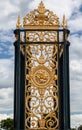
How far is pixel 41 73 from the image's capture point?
1073 centimetres

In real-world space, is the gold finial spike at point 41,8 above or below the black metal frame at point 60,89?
above

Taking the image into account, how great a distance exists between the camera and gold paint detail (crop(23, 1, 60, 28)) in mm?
10820

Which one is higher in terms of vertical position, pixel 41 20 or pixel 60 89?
pixel 41 20

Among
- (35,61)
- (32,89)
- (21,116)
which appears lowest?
(21,116)

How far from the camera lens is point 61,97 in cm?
1073

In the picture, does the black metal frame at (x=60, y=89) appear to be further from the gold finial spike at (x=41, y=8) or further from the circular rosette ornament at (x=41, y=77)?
the gold finial spike at (x=41, y=8)

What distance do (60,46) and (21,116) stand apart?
2.19 m

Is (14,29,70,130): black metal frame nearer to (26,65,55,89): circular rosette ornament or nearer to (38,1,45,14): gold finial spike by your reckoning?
(26,65,55,89): circular rosette ornament

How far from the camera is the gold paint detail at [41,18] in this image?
1082 centimetres

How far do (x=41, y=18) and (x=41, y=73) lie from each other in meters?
1.51

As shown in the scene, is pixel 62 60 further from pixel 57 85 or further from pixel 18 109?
pixel 18 109

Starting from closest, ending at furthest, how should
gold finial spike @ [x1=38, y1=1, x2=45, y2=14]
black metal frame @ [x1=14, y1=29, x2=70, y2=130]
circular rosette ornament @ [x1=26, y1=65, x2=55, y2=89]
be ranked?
black metal frame @ [x1=14, y1=29, x2=70, y2=130] < circular rosette ornament @ [x1=26, y1=65, x2=55, y2=89] < gold finial spike @ [x1=38, y1=1, x2=45, y2=14]

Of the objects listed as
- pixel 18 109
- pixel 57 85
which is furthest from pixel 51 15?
pixel 18 109

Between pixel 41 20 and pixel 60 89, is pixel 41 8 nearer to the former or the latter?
pixel 41 20
